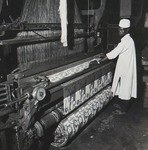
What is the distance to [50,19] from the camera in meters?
2.89

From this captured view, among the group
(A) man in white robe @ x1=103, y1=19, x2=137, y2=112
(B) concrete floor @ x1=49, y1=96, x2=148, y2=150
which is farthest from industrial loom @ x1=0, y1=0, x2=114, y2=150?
(A) man in white robe @ x1=103, y1=19, x2=137, y2=112

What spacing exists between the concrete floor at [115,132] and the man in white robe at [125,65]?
1.49 feet

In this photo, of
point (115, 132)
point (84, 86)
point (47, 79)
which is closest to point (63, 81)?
point (47, 79)

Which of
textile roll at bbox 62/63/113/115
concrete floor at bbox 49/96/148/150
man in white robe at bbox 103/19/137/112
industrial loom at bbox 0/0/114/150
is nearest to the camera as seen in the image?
industrial loom at bbox 0/0/114/150

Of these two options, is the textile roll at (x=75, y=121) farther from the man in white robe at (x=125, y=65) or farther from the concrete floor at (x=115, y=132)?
the man in white robe at (x=125, y=65)

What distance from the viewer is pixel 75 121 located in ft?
9.60

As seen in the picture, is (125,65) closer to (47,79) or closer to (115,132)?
(115,132)

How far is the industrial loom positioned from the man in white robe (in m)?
0.55

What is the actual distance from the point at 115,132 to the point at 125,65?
141cm

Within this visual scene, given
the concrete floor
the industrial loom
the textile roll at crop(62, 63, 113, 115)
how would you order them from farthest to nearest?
the concrete floor
the textile roll at crop(62, 63, 113, 115)
the industrial loom

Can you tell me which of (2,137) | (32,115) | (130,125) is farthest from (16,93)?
(130,125)

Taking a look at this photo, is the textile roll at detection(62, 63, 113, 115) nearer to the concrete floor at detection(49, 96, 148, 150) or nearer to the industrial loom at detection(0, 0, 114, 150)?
the industrial loom at detection(0, 0, 114, 150)

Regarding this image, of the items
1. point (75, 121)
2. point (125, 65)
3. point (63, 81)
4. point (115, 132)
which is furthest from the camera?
point (125, 65)

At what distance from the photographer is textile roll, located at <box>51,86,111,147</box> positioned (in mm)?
2768
